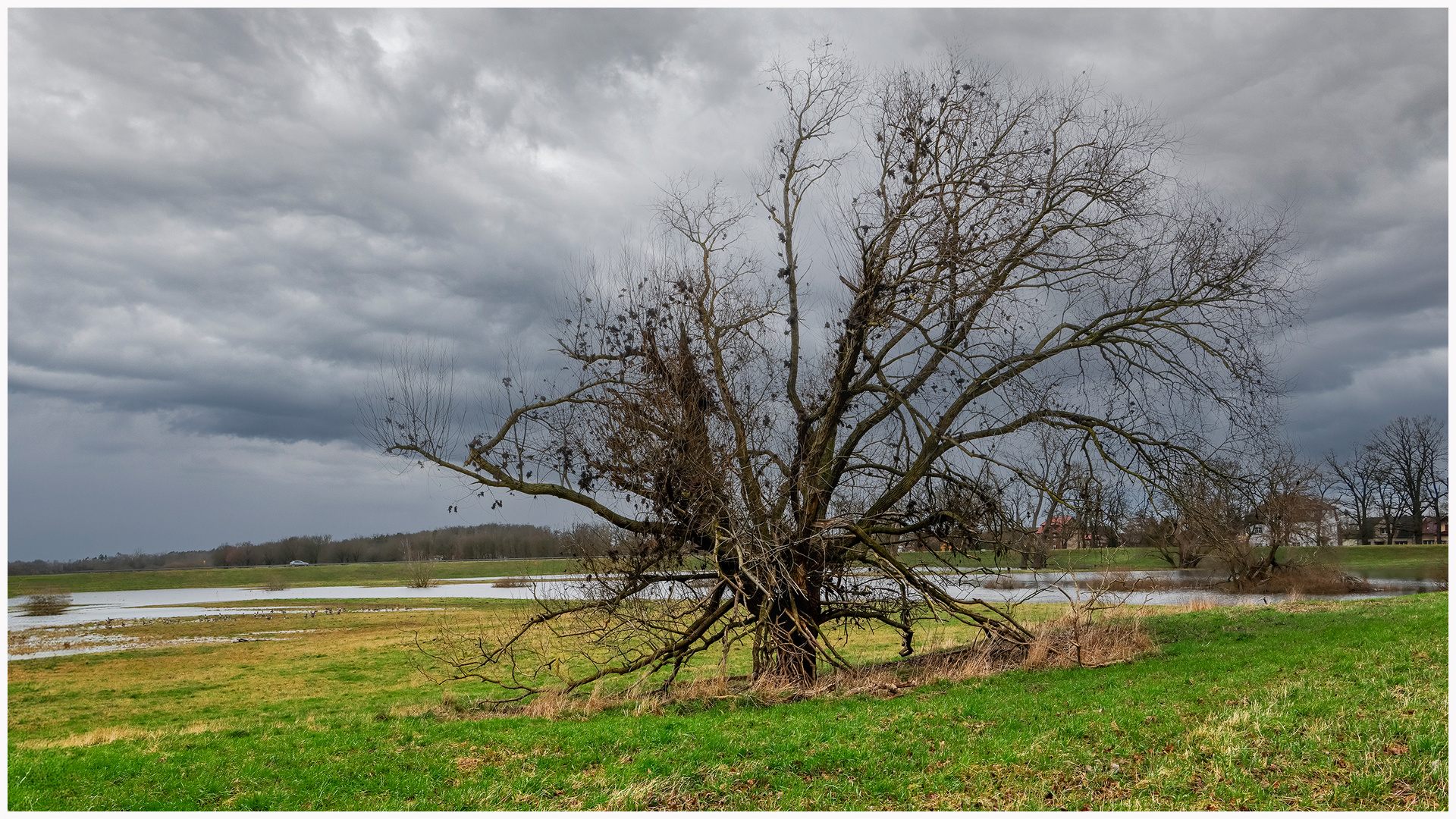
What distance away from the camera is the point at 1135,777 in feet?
22.6

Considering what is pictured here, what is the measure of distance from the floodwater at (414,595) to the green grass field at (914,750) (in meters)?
3.34

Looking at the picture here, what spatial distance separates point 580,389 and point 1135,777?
10465 mm

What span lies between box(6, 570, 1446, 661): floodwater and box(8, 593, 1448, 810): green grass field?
334cm

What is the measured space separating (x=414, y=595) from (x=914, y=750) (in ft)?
212

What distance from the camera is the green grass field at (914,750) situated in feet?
22.2

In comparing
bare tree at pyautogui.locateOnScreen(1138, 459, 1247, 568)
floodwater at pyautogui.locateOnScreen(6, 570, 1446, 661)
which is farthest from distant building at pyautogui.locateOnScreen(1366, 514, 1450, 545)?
bare tree at pyautogui.locateOnScreen(1138, 459, 1247, 568)

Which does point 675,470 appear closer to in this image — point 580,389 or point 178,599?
point 580,389

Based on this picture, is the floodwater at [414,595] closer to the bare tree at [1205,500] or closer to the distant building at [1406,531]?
the bare tree at [1205,500]

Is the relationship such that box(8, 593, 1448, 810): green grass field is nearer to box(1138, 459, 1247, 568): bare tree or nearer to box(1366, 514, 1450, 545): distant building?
box(1138, 459, 1247, 568): bare tree

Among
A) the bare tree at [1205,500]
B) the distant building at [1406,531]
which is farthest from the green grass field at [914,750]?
the distant building at [1406,531]

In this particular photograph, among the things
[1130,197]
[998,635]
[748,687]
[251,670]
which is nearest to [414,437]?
[748,687]

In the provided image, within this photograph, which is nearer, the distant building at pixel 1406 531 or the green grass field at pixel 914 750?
the green grass field at pixel 914 750

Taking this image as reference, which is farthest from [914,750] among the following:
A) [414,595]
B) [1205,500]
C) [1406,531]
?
[1406,531]

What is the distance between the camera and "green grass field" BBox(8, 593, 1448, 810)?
266 inches
